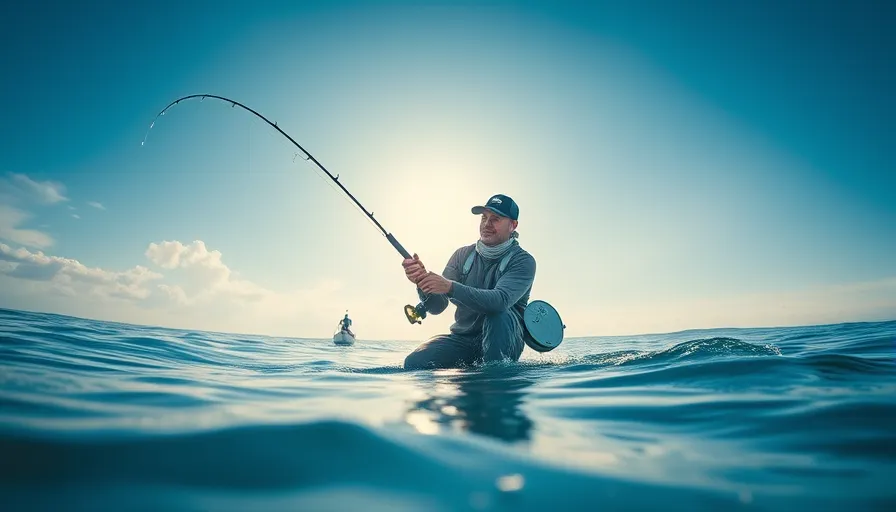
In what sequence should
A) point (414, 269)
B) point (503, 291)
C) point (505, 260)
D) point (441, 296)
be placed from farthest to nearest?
point (441, 296)
point (505, 260)
point (503, 291)
point (414, 269)

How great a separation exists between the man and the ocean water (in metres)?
1.88

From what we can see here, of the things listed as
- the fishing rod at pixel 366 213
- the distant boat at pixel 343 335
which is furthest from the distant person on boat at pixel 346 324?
the fishing rod at pixel 366 213

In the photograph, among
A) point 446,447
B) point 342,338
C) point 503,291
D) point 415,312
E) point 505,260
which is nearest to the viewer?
point 446,447

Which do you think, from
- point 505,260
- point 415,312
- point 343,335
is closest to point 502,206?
point 505,260

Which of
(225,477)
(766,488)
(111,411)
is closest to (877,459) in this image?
(766,488)

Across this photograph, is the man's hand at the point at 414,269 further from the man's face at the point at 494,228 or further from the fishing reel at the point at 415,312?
the man's face at the point at 494,228

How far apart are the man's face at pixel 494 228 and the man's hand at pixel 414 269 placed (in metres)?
1.27

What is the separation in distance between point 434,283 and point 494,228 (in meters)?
1.42

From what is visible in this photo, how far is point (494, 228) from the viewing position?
5652 mm

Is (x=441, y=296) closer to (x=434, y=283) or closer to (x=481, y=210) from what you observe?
(x=434, y=283)

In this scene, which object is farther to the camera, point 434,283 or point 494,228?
point 494,228

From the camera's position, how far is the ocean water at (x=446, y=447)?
1.11 m

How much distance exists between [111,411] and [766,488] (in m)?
2.61

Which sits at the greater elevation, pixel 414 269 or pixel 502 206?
pixel 502 206
